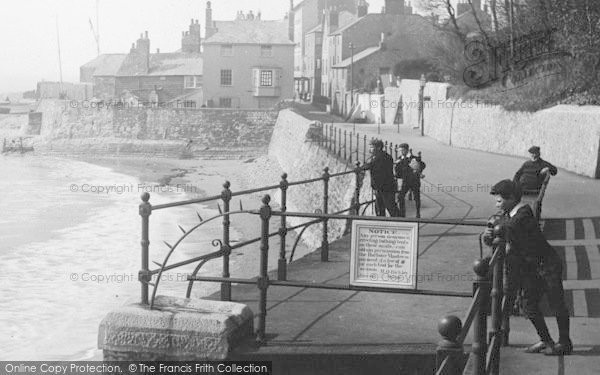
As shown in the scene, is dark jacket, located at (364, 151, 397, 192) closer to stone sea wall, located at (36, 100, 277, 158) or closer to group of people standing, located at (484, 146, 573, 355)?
group of people standing, located at (484, 146, 573, 355)

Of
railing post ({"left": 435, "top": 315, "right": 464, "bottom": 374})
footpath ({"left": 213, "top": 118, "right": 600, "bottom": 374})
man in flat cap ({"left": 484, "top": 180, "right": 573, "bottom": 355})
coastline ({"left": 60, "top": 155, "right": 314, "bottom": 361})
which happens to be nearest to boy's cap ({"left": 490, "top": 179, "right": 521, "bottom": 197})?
man in flat cap ({"left": 484, "top": 180, "right": 573, "bottom": 355})

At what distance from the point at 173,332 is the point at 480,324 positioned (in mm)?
2235

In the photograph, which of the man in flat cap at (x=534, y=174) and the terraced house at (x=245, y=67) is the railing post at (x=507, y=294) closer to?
the man in flat cap at (x=534, y=174)

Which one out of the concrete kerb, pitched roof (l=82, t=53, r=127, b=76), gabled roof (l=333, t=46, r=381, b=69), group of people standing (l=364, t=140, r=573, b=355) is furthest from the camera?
pitched roof (l=82, t=53, r=127, b=76)

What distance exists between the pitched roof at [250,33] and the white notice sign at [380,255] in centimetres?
5473

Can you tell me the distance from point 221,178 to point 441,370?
121 ft

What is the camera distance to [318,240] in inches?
779

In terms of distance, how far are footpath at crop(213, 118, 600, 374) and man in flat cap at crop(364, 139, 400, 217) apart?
0.64 m

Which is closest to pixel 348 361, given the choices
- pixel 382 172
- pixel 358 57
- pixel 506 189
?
pixel 506 189

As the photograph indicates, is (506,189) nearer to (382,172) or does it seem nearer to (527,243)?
(527,243)

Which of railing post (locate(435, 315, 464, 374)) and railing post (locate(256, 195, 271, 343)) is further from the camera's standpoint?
railing post (locate(256, 195, 271, 343))

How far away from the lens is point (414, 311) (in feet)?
22.9

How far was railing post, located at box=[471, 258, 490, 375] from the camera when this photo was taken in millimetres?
4078

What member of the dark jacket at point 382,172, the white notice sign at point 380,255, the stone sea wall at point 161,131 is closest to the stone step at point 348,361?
the white notice sign at point 380,255
